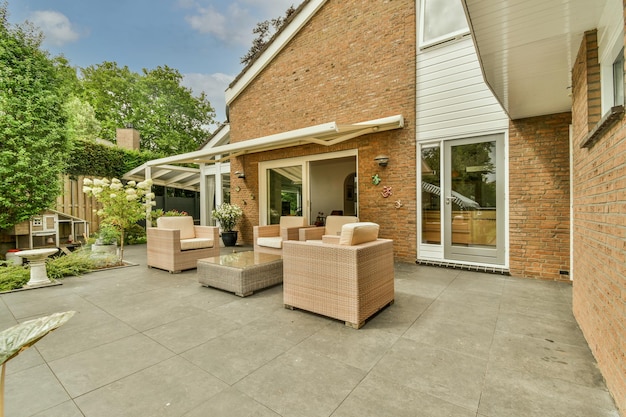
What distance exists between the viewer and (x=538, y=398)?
170cm

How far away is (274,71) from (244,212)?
4071 millimetres

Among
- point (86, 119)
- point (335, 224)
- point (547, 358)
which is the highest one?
point (86, 119)

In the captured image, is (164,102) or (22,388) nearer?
(22,388)

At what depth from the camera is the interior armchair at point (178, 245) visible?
16.3 feet

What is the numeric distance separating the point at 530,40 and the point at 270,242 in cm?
488

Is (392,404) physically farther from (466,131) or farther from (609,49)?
(466,131)

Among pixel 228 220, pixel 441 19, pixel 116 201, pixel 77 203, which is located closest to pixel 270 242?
pixel 228 220

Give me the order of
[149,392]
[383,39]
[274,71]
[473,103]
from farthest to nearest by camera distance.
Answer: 1. [274,71]
2. [383,39]
3. [473,103]
4. [149,392]

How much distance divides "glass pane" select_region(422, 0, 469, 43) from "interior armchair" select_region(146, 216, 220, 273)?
5745mm

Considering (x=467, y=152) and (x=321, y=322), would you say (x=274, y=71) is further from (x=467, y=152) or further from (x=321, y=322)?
(x=321, y=322)

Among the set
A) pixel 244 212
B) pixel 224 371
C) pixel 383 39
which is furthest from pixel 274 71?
pixel 224 371

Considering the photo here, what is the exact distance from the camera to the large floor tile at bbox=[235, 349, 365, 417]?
1624 millimetres

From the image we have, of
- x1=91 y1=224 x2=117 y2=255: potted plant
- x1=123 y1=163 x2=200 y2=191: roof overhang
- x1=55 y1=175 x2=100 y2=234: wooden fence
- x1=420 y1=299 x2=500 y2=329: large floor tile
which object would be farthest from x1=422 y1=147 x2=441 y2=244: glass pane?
x1=55 y1=175 x2=100 y2=234: wooden fence

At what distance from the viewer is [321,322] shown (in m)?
2.85
